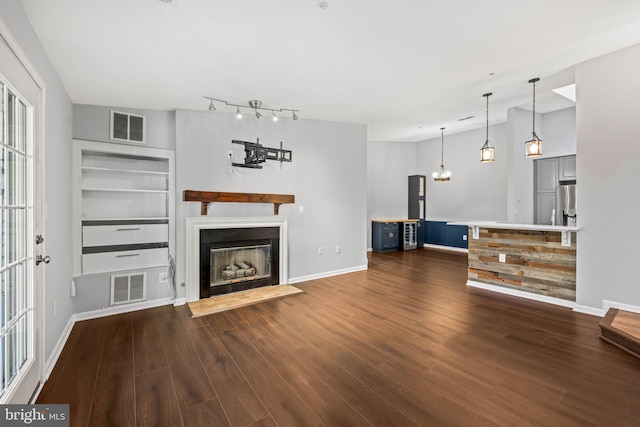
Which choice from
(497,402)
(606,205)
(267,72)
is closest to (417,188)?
(606,205)

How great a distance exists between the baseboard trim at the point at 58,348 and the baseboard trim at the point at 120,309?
109 mm

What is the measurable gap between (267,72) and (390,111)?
2494 mm

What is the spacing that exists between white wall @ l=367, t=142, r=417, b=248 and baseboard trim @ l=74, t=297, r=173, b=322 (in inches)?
221

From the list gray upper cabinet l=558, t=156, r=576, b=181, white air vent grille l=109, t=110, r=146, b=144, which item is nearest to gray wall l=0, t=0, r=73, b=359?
white air vent grille l=109, t=110, r=146, b=144

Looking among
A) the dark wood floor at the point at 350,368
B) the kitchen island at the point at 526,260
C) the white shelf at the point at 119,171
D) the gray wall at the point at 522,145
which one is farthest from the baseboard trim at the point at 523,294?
the white shelf at the point at 119,171

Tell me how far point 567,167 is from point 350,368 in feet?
20.1

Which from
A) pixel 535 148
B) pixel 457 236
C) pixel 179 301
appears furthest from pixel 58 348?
pixel 457 236

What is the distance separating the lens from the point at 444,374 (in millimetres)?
2219

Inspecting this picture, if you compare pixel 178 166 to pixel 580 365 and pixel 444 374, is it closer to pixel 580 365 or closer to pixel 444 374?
pixel 444 374

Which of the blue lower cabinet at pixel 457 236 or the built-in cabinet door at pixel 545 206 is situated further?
the blue lower cabinet at pixel 457 236

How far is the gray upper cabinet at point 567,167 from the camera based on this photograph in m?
5.56

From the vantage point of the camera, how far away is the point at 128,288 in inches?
150

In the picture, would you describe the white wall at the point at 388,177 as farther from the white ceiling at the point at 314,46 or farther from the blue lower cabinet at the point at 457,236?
the white ceiling at the point at 314,46

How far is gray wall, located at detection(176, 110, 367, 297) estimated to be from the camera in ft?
13.3
